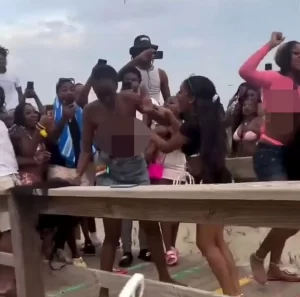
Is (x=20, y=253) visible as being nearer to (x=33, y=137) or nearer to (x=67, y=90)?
(x=33, y=137)

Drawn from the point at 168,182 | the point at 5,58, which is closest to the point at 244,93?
the point at 168,182

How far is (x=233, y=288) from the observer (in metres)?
3.80

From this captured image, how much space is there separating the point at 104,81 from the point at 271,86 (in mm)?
1061

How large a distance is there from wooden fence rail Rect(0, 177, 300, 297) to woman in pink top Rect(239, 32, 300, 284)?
3.87 feet

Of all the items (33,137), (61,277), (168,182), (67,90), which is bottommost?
(61,277)

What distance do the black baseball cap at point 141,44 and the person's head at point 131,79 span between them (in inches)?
19.2

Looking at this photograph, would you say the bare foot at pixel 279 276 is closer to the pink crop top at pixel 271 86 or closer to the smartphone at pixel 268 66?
the pink crop top at pixel 271 86

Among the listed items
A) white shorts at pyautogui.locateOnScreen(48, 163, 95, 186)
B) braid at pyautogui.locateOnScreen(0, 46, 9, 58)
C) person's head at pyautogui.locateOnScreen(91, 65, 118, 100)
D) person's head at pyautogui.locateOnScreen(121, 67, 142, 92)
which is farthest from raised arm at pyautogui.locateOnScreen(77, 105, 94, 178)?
braid at pyautogui.locateOnScreen(0, 46, 9, 58)

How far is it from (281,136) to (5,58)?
3317 millimetres

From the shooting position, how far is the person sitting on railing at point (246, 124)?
5355 mm

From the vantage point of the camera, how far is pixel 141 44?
549 cm

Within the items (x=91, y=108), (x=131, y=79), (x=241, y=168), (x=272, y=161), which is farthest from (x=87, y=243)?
(x=272, y=161)

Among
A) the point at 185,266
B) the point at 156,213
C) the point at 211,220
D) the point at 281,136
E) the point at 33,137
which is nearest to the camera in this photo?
the point at 211,220

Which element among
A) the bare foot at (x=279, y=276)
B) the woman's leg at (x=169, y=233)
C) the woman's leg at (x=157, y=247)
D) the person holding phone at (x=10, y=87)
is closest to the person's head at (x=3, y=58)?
the person holding phone at (x=10, y=87)
